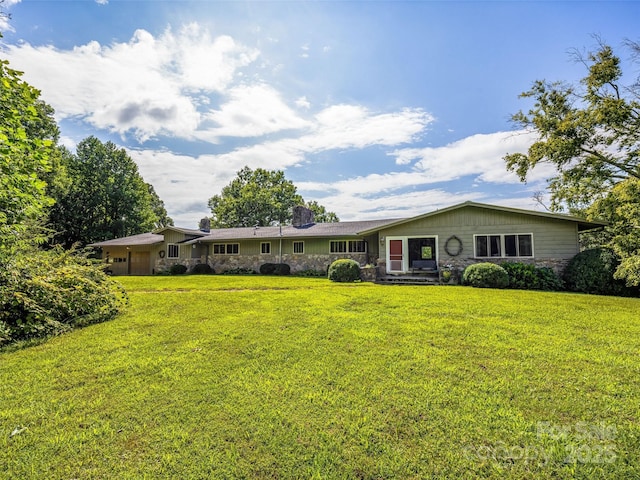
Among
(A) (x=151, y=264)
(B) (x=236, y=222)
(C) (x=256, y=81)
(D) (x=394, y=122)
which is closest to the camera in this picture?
(C) (x=256, y=81)

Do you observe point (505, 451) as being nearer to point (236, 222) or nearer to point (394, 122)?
point (394, 122)

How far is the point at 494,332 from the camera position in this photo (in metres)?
5.27

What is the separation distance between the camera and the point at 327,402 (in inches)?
121

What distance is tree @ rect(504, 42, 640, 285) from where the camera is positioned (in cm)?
1319

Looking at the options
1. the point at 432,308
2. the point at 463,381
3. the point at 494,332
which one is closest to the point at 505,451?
the point at 463,381

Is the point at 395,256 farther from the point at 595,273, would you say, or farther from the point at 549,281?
the point at 595,273

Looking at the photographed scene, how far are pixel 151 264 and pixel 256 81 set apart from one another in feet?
63.3

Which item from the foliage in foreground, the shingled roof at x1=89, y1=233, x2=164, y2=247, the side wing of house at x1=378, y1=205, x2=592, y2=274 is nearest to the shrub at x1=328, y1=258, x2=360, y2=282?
the side wing of house at x1=378, y1=205, x2=592, y2=274

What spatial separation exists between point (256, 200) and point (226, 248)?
1799 centimetres

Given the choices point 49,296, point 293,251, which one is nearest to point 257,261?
point 293,251

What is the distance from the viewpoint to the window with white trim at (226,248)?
2314cm

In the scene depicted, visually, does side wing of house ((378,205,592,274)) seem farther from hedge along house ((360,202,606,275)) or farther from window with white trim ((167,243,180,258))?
window with white trim ((167,243,180,258))

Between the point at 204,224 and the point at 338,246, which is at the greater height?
the point at 204,224

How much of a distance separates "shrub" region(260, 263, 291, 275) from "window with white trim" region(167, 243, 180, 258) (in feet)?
23.4
